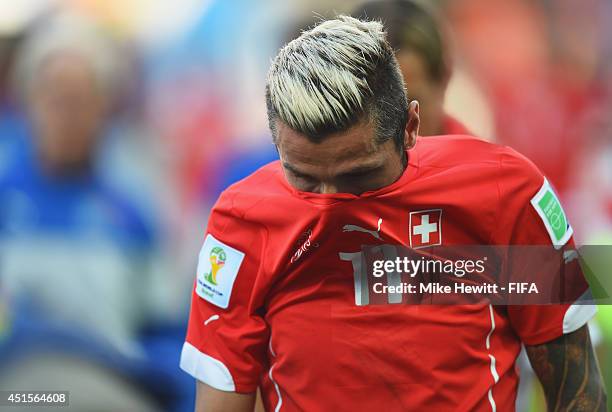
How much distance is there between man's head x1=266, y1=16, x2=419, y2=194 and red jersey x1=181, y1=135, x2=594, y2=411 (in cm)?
5

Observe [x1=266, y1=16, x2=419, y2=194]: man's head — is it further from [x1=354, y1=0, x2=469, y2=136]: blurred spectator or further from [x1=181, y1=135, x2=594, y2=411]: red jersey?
[x1=354, y1=0, x2=469, y2=136]: blurred spectator

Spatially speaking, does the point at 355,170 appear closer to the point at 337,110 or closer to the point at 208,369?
the point at 337,110

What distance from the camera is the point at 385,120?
1425 mm

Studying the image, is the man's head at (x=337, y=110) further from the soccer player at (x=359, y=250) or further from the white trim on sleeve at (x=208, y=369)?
the white trim on sleeve at (x=208, y=369)

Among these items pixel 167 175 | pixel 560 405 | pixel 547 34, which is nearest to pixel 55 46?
pixel 167 175

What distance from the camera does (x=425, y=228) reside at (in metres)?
1.50

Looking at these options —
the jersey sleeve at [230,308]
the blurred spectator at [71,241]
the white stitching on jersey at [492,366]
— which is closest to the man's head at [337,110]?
the jersey sleeve at [230,308]

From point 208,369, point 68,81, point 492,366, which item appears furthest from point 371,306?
point 68,81

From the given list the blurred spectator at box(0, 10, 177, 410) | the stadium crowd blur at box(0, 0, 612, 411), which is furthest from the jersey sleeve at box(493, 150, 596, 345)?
the blurred spectator at box(0, 10, 177, 410)

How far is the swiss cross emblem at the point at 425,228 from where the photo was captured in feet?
4.88

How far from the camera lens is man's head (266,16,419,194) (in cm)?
138

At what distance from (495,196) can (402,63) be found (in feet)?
3.58

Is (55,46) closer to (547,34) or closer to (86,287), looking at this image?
(86,287)

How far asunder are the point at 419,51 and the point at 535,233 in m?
1.20
